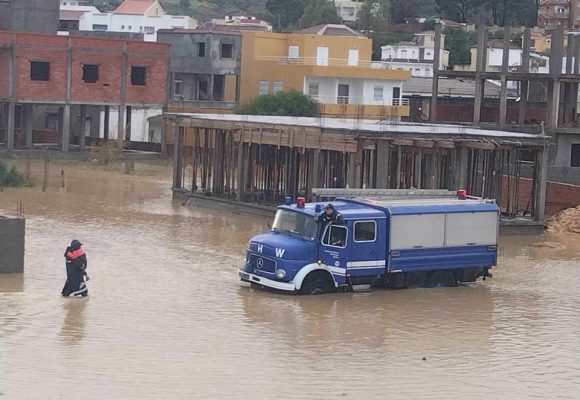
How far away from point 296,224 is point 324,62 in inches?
1911

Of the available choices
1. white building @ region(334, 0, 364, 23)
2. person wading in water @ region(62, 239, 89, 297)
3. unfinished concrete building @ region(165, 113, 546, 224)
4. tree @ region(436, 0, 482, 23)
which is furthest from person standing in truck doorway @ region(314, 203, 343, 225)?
white building @ region(334, 0, 364, 23)

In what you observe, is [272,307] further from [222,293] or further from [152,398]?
[152,398]

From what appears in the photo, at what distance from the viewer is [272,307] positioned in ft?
76.1

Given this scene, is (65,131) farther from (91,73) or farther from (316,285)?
(316,285)

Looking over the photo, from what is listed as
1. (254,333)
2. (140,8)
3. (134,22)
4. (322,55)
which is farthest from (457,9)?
(254,333)

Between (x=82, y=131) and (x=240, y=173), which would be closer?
(x=240, y=173)

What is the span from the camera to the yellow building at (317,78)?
6862cm

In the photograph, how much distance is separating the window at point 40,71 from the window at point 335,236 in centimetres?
3617

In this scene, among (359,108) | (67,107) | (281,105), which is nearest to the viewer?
(67,107)

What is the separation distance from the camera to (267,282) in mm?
24250

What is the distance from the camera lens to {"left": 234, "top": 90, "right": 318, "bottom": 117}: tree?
2477 inches

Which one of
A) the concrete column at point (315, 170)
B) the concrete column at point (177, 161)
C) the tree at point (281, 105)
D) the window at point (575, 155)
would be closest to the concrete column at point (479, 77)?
the window at point (575, 155)

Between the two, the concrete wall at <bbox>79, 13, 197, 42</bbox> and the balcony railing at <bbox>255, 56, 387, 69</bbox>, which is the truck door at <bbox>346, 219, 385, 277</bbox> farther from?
the concrete wall at <bbox>79, 13, 197, 42</bbox>

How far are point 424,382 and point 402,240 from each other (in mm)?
6765
